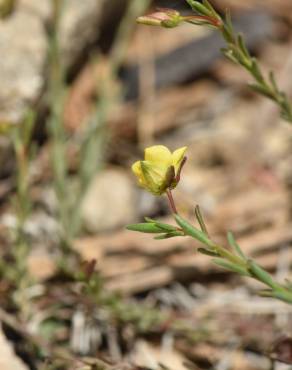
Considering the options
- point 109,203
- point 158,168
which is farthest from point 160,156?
point 109,203

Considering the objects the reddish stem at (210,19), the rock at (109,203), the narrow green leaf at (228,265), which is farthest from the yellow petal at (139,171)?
the rock at (109,203)

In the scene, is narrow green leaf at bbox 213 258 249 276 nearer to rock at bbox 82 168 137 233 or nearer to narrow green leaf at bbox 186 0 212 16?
narrow green leaf at bbox 186 0 212 16

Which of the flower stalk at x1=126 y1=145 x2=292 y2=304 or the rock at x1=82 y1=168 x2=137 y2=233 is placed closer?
the flower stalk at x1=126 y1=145 x2=292 y2=304

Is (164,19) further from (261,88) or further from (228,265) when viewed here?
(228,265)

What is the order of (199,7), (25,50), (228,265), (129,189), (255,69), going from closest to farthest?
(228,265)
(199,7)
(255,69)
(25,50)
(129,189)

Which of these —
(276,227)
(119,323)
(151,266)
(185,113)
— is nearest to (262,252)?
(276,227)

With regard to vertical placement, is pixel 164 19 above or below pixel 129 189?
above

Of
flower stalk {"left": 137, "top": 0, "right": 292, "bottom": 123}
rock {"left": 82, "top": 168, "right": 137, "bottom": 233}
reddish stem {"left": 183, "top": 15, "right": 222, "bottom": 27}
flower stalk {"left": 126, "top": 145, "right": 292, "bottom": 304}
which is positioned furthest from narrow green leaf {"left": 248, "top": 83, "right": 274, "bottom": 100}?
rock {"left": 82, "top": 168, "right": 137, "bottom": 233}
